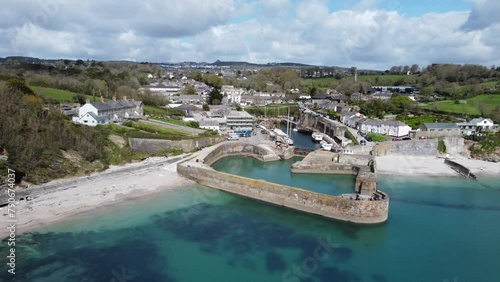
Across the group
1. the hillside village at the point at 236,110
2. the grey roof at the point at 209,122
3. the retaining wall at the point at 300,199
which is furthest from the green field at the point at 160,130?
the retaining wall at the point at 300,199

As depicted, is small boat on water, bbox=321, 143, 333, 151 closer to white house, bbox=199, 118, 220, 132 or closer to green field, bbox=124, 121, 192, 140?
white house, bbox=199, 118, 220, 132

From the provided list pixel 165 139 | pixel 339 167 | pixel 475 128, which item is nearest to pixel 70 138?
pixel 165 139

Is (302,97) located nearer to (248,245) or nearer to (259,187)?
(259,187)

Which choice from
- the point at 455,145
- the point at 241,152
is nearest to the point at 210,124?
the point at 241,152

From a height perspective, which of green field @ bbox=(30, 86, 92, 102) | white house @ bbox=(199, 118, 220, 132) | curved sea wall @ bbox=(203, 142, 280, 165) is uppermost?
green field @ bbox=(30, 86, 92, 102)

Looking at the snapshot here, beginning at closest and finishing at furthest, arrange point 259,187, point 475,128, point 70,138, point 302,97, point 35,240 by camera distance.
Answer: point 35,240
point 259,187
point 70,138
point 475,128
point 302,97

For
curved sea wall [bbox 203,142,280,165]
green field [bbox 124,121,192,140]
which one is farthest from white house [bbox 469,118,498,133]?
green field [bbox 124,121,192,140]

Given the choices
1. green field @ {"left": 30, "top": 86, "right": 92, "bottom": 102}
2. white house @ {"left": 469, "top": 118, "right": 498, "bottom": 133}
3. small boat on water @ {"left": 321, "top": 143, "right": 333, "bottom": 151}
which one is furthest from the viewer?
green field @ {"left": 30, "top": 86, "right": 92, "bottom": 102}
